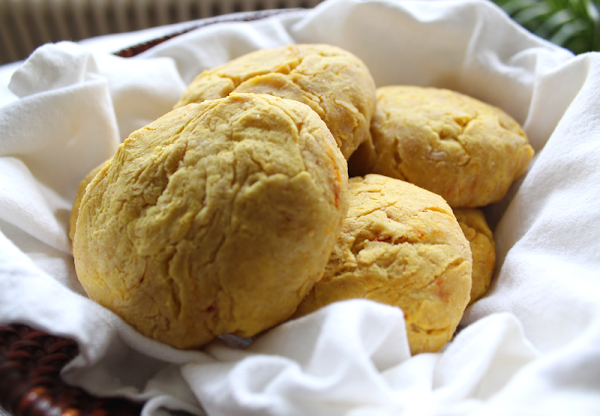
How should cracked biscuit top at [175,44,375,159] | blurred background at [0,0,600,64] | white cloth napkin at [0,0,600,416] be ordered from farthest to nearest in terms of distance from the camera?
blurred background at [0,0,600,64], cracked biscuit top at [175,44,375,159], white cloth napkin at [0,0,600,416]

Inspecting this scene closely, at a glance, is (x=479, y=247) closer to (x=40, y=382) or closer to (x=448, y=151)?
(x=448, y=151)

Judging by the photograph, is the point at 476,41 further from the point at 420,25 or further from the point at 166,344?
the point at 166,344

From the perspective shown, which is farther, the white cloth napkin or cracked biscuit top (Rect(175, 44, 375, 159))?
cracked biscuit top (Rect(175, 44, 375, 159))

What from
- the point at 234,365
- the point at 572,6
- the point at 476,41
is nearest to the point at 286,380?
the point at 234,365

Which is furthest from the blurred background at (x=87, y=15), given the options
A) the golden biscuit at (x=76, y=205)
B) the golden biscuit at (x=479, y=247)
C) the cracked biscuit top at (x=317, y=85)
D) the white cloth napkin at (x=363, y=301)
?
the golden biscuit at (x=479, y=247)

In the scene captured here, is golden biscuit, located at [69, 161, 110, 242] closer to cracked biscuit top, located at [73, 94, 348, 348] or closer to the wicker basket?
cracked biscuit top, located at [73, 94, 348, 348]

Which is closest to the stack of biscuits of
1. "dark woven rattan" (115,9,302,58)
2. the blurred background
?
"dark woven rattan" (115,9,302,58)

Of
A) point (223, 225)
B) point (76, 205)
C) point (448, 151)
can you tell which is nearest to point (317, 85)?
point (448, 151)
